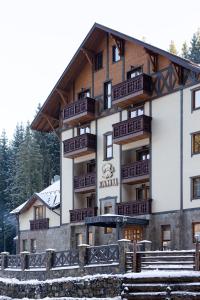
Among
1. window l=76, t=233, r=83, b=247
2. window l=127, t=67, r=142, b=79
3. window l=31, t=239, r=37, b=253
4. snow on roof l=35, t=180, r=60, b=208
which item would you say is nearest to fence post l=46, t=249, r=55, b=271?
window l=76, t=233, r=83, b=247

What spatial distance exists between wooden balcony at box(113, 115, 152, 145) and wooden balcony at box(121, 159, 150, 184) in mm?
1611

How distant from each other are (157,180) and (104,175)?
5.35 meters

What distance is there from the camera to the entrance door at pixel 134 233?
3784 cm

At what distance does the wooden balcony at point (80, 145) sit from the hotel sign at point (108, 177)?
1.79 meters

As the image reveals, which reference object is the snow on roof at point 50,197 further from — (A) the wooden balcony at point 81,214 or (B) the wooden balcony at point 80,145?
(B) the wooden balcony at point 80,145

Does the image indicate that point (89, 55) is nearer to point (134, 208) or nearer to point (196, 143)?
point (134, 208)

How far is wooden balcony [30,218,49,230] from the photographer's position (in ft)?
155

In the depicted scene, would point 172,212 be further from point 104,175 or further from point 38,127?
point 38,127

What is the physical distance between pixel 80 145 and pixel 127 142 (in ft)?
14.7

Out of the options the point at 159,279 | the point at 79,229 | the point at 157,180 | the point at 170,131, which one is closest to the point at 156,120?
the point at 170,131

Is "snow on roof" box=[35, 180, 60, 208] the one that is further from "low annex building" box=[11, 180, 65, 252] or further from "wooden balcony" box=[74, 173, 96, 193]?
"wooden balcony" box=[74, 173, 96, 193]

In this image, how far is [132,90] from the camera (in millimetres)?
37500

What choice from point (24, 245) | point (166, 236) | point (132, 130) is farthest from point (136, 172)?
point (24, 245)

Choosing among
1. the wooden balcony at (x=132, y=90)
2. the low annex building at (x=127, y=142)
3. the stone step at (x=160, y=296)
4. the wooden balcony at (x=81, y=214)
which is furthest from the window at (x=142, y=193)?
the stone step at (x=160, y=296)
